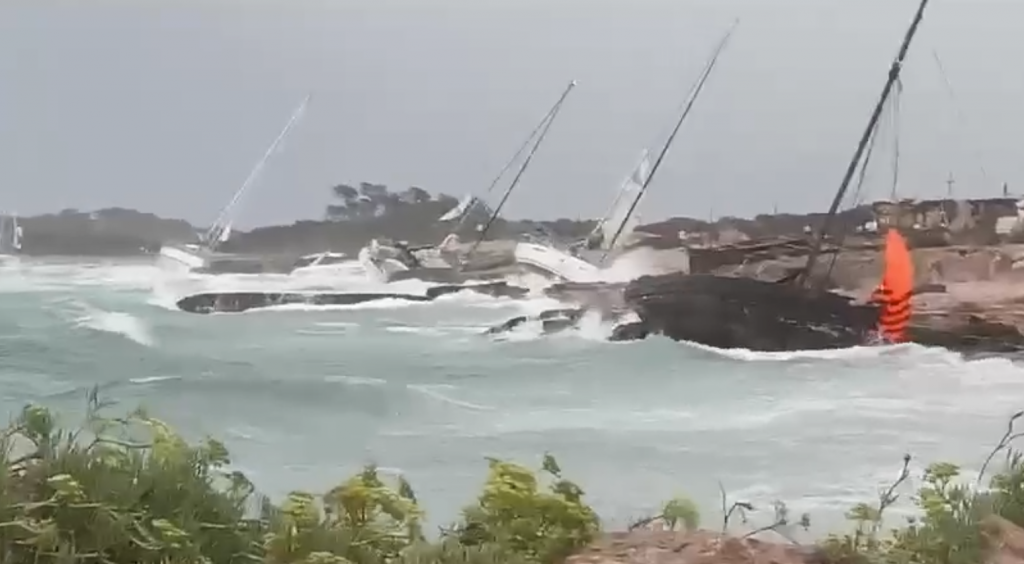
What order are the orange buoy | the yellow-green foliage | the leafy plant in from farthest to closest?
the orange buoy < the leafy plant < the yellow-green foliage

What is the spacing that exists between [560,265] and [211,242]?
48 centimetres

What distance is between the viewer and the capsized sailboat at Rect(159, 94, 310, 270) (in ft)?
4.99

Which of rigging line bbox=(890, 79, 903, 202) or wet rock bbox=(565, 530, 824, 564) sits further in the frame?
rigging line bbox=(890, 79, 903, 202)

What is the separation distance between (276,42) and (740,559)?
37.2 inches

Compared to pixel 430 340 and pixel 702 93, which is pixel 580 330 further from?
pixel 702 93

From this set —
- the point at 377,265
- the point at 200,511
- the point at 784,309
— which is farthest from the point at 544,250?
the point at 200,511

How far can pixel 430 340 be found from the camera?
5.07 ft

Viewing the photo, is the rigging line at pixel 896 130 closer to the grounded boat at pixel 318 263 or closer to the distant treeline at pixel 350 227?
the distant treeline at pixel 350 227

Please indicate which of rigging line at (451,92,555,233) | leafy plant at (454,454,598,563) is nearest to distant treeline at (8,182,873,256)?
rigging line at (451,92,555,233)

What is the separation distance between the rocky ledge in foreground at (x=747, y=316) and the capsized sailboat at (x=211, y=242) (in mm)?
400

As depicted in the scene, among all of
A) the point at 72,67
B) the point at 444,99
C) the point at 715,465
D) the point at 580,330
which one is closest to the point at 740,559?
the point at 715,465

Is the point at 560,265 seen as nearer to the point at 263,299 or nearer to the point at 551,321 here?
the point at 551,321

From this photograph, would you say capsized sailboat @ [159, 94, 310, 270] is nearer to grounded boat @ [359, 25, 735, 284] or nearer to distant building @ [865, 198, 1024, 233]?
grounded boat @ [359, 25, 735, 284]

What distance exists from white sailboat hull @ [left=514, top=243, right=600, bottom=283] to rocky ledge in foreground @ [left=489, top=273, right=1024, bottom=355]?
0.05 ft
